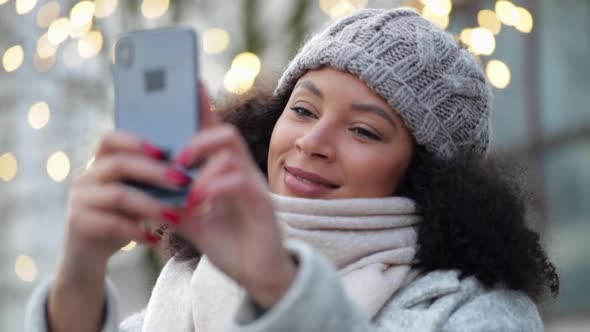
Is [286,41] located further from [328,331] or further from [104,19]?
[328,331]

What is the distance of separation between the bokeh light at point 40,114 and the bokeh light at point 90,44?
0.38 m

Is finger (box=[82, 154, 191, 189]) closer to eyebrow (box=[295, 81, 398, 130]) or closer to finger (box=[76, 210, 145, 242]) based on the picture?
finger (box=[76, 210, 145, 242])

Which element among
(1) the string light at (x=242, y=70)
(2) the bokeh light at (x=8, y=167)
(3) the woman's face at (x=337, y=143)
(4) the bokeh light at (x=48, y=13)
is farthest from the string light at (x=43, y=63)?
(3) the woman's face at (x=337, y=143)

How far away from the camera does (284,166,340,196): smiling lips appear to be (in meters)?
1.83

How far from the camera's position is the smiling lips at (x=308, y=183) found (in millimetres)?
1828

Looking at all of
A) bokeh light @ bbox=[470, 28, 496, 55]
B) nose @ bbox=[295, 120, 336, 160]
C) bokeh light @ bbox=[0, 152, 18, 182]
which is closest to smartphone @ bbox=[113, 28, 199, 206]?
nose @ bbox=[295, 120, 336, 160]

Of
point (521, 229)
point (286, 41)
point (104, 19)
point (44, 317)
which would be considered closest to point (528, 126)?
point (286, 41)

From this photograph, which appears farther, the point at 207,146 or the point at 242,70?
the point at 242,70

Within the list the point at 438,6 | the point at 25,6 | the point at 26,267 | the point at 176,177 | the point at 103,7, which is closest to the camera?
the point at 176,177

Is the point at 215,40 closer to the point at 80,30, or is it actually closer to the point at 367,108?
the point at 80,30

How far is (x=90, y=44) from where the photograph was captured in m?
4.34

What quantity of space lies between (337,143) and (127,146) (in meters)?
0.66

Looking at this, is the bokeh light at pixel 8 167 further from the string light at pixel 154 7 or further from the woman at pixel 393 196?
the woman at pixel 393 196

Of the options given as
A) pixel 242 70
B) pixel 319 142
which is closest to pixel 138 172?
pixel 319 142
